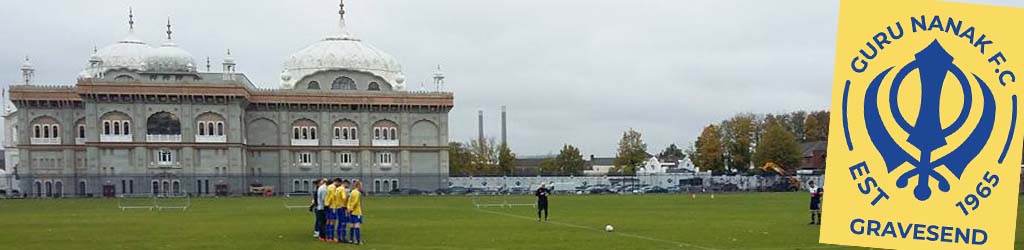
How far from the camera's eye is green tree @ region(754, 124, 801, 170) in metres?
93.2

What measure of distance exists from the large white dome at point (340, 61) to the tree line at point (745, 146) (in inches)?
1283

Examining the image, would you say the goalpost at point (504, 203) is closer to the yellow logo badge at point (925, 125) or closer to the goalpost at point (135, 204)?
the goalpost at point (135, 204)

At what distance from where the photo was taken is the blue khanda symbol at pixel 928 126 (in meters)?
5.11

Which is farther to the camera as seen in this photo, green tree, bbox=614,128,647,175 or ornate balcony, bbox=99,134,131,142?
green tree, bbox=614,128,647,175

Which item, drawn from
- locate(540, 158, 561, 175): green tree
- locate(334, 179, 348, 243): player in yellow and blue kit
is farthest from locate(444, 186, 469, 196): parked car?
locate(334, 179, 348, 243): player in yellow and blue kit

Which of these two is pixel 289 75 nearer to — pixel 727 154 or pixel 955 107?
pixel 727 154

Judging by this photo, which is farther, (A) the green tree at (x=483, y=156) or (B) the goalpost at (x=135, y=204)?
(A) the green tree at (x=483, y=156)

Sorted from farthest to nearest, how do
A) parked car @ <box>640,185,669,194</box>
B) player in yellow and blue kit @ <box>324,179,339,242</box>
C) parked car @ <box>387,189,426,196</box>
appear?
1. parked car @ <box>387,189,426,196</box>
2. parked car @ <box>640,185,669,194</box>
3. player in yellow and blue kit @ <box>324,179,339,242</box>

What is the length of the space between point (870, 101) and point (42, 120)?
90053mm

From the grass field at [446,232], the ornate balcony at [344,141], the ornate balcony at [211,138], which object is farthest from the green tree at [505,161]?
the grass field at [446,232]

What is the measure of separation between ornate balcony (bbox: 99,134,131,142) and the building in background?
3.3 inches

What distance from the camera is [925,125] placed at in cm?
514

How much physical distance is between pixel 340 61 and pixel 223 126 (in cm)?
1338

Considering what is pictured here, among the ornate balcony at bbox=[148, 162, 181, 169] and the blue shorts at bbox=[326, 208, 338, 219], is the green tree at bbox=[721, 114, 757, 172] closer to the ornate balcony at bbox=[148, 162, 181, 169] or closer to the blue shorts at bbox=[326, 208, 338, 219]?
the ornate balcony at bbox=[148, 162, 181, 169]
